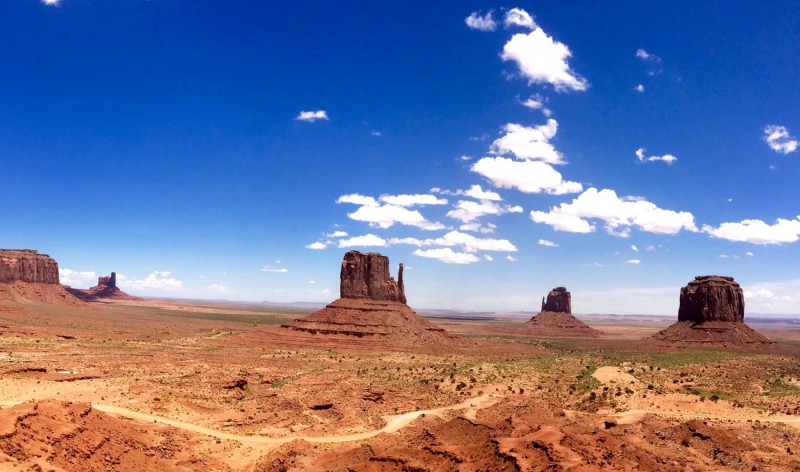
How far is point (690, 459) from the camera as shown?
28047mm

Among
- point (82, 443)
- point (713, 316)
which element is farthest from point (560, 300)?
point (82, 443)

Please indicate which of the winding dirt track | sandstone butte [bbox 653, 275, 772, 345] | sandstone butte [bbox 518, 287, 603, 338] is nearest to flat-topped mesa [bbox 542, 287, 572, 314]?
sandstone butte [bbox 518, 287, 603, 338]

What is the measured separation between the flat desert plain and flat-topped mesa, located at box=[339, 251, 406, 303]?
28263 mm

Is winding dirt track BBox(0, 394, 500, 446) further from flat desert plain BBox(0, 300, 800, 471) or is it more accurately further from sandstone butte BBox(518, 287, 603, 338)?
sandstone butte BBox(518, 287, 603, 338)

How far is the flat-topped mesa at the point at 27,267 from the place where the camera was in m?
147

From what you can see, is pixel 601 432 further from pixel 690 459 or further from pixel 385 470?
pixel 385 470

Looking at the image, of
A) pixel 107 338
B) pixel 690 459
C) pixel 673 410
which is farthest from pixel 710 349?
pixel 107 338

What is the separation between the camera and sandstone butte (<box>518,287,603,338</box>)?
546 feet

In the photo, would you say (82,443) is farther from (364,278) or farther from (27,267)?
(27,267)

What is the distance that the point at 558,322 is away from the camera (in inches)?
7018

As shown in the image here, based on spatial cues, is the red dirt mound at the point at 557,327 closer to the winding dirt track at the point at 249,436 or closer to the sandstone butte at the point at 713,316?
the sandstone butte at the point at 713,316

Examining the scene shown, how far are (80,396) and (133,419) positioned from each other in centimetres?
969

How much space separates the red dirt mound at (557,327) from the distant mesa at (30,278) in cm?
15973

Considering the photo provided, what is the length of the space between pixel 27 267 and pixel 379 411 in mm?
160387
